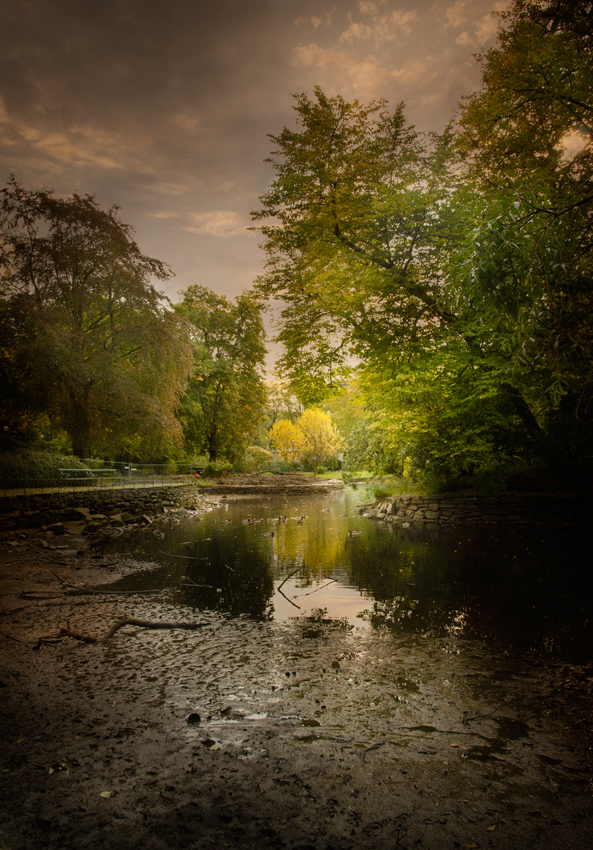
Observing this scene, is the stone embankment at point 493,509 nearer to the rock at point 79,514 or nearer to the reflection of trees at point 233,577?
the reflection of trees at point 233,577

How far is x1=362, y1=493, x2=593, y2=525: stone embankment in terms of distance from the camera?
13055mm

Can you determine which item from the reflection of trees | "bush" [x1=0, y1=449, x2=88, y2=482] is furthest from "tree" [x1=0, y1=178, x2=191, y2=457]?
the reflection of trees

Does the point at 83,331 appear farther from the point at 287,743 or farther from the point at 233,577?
the point at 287,743

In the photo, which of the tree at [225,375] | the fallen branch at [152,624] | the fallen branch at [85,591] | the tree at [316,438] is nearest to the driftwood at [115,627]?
the fallen branch at [152,624]

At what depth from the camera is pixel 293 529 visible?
13.8m

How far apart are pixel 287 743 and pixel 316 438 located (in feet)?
155

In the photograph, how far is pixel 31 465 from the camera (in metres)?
15.5

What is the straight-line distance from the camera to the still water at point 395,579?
512 centimetres

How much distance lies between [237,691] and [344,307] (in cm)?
1084

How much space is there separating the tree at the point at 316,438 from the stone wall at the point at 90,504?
29.1 m

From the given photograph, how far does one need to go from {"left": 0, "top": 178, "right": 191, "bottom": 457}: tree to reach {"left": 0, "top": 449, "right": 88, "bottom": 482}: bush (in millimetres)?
1343

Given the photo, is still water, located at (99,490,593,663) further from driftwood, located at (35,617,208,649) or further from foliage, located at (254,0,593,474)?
foliage, located at (254,0,593,474)

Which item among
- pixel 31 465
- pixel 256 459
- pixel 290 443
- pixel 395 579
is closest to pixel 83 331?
pixel 31 465

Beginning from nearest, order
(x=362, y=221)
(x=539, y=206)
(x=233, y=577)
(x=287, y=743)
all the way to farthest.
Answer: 1. (x=287, y=743)
2. (x=539, y=206)
3. (x=233, y=577)
4. (x=362, y=221)
